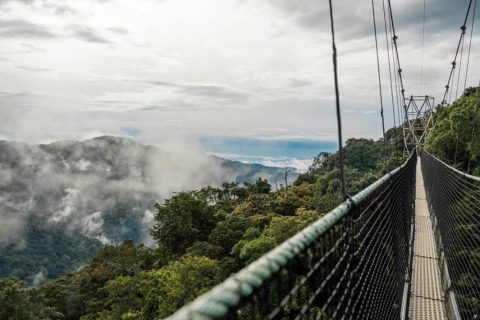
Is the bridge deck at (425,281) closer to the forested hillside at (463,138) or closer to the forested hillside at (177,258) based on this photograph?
the forested hillside at (463,138)

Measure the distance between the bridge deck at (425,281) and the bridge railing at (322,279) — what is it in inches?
42.4

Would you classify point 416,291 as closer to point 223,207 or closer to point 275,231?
point 275,231

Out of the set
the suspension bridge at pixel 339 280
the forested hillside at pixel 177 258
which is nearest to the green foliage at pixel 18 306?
the forested hillside at pixel 177 258

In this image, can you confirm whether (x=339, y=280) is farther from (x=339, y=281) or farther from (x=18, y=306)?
(x=18, y=306)

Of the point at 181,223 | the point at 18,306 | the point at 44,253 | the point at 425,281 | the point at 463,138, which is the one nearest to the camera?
the point at 425,281

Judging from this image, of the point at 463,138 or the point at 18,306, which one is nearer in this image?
the point at 463,138

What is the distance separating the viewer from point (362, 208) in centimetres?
218

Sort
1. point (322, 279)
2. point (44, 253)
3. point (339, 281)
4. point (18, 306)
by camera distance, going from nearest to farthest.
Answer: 1. point (322, 279)
2. point (339, 281)
3. point (18, 306)
4. point (44, 253)

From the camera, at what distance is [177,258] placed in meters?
32.4

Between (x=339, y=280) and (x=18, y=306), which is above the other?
(x=339, y=280)

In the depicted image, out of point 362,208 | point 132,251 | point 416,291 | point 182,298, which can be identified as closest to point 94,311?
point 132,251

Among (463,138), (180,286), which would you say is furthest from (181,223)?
(463,138)

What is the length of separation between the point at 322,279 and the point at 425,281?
179 inches

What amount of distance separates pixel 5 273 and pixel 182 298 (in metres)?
96.2
